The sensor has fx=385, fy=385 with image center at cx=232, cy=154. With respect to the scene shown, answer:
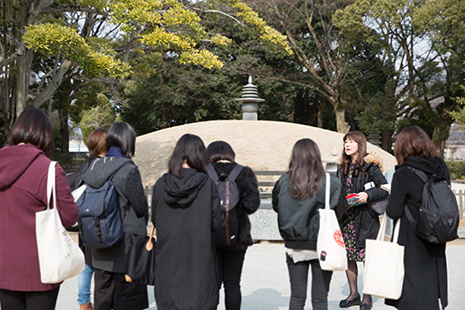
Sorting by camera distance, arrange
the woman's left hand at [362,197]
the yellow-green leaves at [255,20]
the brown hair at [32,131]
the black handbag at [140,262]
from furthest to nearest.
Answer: the yellow-green leaves at [255,20] → the woman's left hand at [362,197] → the black handbag at [140,262] → the brown hair at [32,131]

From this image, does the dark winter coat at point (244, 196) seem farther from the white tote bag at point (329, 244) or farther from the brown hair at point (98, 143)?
the brown hair at point (98, 143)

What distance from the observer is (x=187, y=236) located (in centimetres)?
262

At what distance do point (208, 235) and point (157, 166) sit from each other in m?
10.5

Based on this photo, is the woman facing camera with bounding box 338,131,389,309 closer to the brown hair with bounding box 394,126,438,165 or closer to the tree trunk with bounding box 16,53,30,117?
the brown hair with bounding box 394,126,438,165

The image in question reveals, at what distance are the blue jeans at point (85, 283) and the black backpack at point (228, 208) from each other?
1.38 meters

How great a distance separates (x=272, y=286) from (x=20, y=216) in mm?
3307

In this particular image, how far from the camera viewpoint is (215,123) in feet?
51.6

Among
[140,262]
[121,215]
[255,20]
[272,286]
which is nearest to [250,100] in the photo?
[255,20]

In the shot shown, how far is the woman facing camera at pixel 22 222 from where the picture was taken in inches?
89.1

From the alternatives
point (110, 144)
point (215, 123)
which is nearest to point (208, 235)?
point (110, 144)

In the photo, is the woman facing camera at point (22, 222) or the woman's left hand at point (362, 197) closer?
the woman facing camera at point (22, 222)

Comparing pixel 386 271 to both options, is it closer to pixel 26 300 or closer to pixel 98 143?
pixel 26 300

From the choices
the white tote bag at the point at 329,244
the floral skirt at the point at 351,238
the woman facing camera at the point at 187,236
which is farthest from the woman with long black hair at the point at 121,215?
the floral skirt at the point at 351,238

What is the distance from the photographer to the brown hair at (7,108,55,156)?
2.39m
